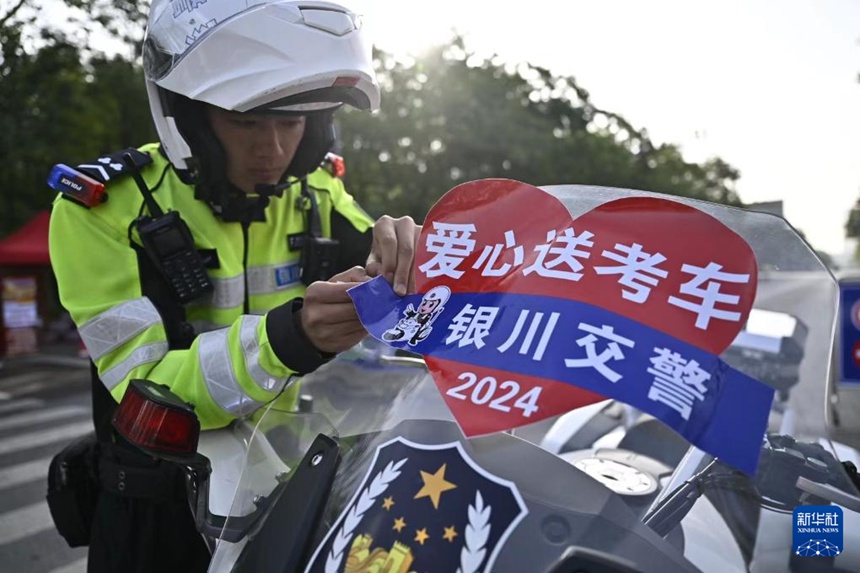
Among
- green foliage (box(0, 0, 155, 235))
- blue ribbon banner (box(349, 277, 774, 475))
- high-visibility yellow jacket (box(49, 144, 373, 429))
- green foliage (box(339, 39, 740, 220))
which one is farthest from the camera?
green foliage (box(339, 39, 740, 220))

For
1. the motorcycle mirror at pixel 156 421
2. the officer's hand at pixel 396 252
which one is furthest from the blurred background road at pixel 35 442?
the officer's hand at pixel 396 252

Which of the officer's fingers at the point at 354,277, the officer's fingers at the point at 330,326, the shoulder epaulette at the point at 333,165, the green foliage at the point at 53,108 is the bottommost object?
the officer's fingers at the point at 330,326

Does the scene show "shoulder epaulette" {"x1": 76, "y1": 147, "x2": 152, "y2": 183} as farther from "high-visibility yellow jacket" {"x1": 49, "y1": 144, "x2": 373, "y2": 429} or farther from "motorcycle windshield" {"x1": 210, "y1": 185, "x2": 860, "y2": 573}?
"motorcycle windshield" {"x1": 210, "y1": 185, "x2": 860, "y2": 573}

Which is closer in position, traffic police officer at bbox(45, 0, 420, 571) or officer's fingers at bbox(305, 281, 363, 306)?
officer's fingers at bbox(305, 281, 363, 306)

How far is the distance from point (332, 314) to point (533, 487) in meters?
0.49

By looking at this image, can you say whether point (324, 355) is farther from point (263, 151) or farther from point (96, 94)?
point (96, 94)

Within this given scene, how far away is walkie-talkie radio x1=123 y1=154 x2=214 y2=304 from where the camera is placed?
1.59 m

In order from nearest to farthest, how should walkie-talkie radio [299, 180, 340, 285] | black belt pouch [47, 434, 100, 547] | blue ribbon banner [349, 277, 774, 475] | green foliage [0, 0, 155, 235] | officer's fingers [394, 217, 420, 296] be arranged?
blue ribbon banner [349, 277, 774, 475]
officer's fingers [394, 217, 420, 296]
black belt pouch [47, 434, 100, 547]
walkie-talkie radio [299, 180, 340, 285]
green foliage [0, 0, 155, 235]

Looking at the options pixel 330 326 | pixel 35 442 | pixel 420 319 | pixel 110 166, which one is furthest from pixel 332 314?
pixel 35 442

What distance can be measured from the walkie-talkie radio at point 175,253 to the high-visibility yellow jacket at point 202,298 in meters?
0.04

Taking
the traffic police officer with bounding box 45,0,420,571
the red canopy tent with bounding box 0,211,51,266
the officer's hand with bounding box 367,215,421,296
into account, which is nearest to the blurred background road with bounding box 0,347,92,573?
the red canopy tent with bounding box 0,211,51,266

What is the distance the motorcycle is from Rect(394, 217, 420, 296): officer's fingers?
16cm

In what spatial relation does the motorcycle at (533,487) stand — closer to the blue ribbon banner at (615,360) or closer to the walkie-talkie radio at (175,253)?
the blue ribbon banner at (615,360)

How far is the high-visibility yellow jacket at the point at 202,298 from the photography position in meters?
1.35
